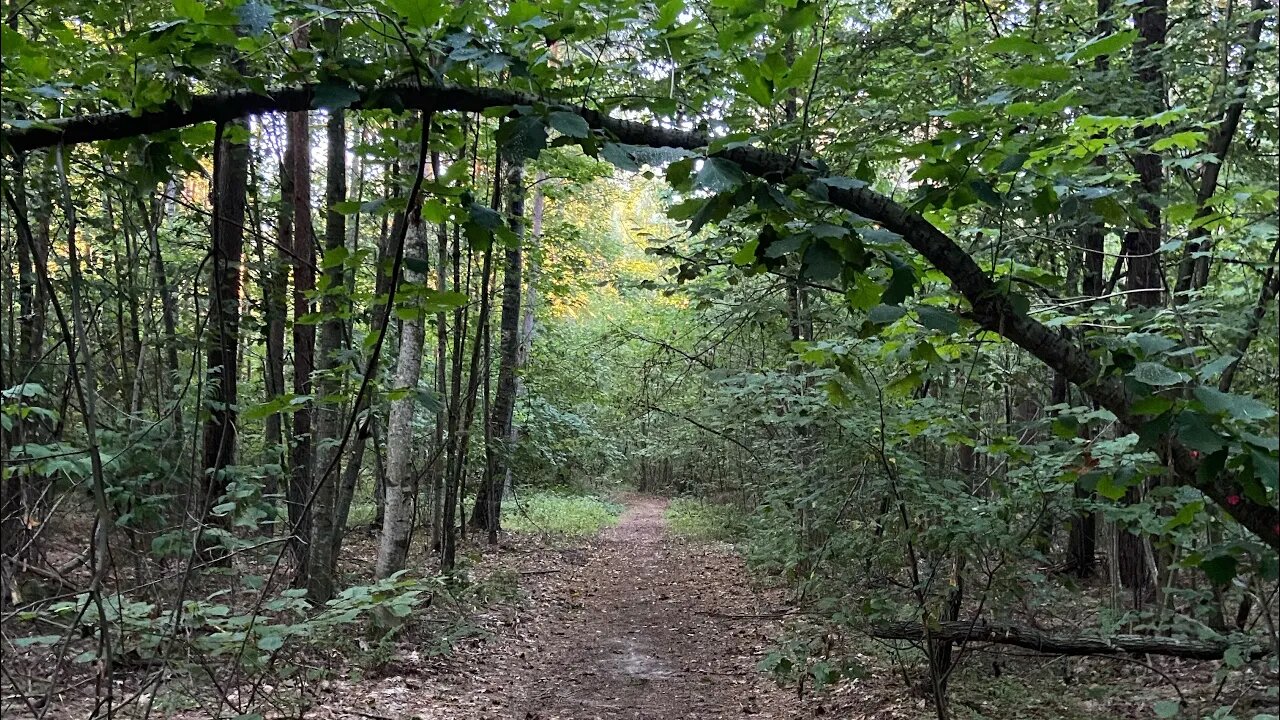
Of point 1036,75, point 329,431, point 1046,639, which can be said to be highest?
point 1036,75

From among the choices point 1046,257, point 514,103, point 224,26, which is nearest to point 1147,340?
point 514,103

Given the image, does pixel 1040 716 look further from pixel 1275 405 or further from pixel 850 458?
pixel 1275 405

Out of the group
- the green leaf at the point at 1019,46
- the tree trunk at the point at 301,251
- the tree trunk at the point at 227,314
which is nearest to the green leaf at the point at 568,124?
the green leaf at the point at 1019,46

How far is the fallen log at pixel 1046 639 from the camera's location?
4.78 metres

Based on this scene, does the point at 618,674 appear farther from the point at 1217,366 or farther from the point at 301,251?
the point at 1217,366

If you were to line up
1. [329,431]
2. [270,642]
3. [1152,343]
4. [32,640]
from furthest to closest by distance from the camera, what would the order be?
[329,431] → [270,642] → [32,640] → [1152,343]

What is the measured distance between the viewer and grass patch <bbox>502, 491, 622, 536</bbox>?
16.4 meters

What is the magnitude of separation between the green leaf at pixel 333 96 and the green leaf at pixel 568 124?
622mm

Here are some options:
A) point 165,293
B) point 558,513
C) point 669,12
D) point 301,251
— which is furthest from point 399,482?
point 558,513

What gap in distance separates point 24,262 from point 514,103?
526 centimetres

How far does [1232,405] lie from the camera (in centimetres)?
220

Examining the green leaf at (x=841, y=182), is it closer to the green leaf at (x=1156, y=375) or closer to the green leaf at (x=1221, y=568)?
the green leaf at (x=1156, y=375)

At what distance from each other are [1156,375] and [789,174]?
1.32 meters

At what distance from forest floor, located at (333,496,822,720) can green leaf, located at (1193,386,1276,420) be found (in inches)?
182
